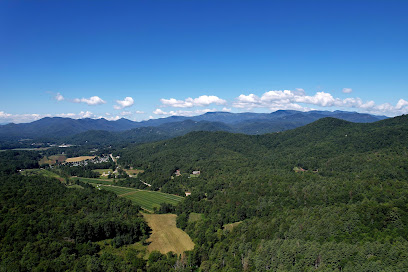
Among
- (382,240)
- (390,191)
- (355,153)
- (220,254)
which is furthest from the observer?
(355,153)

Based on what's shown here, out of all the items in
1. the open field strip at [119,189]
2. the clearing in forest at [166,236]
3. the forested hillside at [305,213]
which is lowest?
the clearing in forest at [166,236]

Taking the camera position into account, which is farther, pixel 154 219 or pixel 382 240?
pixel 154 219

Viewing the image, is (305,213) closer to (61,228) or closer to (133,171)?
(61,228)

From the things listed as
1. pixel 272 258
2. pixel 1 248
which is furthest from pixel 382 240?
pixel 1 248

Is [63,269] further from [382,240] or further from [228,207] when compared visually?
[382,240]

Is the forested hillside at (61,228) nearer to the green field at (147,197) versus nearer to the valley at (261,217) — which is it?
the valley at (261,217)

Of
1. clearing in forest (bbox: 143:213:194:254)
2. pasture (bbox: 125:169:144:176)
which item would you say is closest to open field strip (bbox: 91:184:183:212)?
clearing in forest (bbox: 143:213:194:254)

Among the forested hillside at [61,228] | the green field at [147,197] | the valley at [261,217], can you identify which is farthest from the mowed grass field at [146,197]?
the forested hillside at [61,228]
